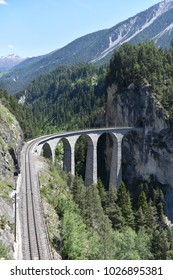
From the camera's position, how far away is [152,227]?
7681cm

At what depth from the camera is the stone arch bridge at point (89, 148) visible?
292 ft

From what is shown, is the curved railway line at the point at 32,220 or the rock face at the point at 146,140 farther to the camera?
the rock face at the point at 146,140

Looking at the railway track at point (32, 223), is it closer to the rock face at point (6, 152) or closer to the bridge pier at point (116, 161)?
the rock face at point (6, 152)

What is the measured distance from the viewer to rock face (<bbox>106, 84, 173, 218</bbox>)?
10806 cm

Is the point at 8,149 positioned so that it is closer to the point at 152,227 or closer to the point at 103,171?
the point at 152,227

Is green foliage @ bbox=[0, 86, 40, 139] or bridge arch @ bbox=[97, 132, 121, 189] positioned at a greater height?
green foliage @ bbox=[0, 86, 40, 139]

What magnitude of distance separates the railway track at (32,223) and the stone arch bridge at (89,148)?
26.0 metres

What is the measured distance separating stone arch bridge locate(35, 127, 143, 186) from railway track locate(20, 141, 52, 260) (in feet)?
85.4

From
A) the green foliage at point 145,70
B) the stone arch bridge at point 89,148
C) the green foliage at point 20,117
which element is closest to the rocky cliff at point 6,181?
the stone arch bridge at point 89,148

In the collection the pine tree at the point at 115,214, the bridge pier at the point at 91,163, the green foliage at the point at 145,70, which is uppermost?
the green foliage at the point at 145,70

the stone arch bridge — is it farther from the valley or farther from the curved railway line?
the curved railway line

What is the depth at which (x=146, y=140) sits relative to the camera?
110438mm

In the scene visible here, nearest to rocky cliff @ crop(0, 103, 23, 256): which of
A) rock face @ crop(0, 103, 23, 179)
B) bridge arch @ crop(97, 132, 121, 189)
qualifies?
rock face @ crop(0, 103, 23, 179)
